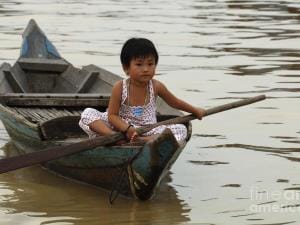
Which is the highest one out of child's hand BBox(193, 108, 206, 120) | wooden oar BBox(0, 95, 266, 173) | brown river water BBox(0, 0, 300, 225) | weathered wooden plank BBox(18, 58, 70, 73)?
child's hand BBox(193, 108, 206, 120)

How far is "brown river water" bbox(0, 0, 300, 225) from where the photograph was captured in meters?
5.88

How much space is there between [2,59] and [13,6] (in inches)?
270

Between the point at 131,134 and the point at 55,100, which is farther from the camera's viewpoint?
the point at 55,100

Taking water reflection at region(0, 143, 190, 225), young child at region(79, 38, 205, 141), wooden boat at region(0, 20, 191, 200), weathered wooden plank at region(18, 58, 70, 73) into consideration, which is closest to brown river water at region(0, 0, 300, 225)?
water reflection at region(0, 143, 190, 225)

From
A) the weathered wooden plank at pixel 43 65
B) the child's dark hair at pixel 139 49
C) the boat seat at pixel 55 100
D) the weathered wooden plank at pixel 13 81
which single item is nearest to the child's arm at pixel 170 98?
the child's dark hair at pixel 139 49

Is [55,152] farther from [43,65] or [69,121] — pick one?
[43,65]

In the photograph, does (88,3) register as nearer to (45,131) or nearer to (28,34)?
(28,34)

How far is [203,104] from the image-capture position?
910cm

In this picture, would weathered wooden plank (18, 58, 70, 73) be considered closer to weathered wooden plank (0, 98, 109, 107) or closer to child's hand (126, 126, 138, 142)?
weathered wooden plank (0, 98, 109, 107)

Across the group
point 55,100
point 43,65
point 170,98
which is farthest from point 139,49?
point 43,65

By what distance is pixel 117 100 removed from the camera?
6094 mm

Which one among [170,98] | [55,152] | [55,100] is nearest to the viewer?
[55,152]

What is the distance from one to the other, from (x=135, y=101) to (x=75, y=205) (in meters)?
0.84

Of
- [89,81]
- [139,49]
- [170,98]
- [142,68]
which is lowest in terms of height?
[89,81]
